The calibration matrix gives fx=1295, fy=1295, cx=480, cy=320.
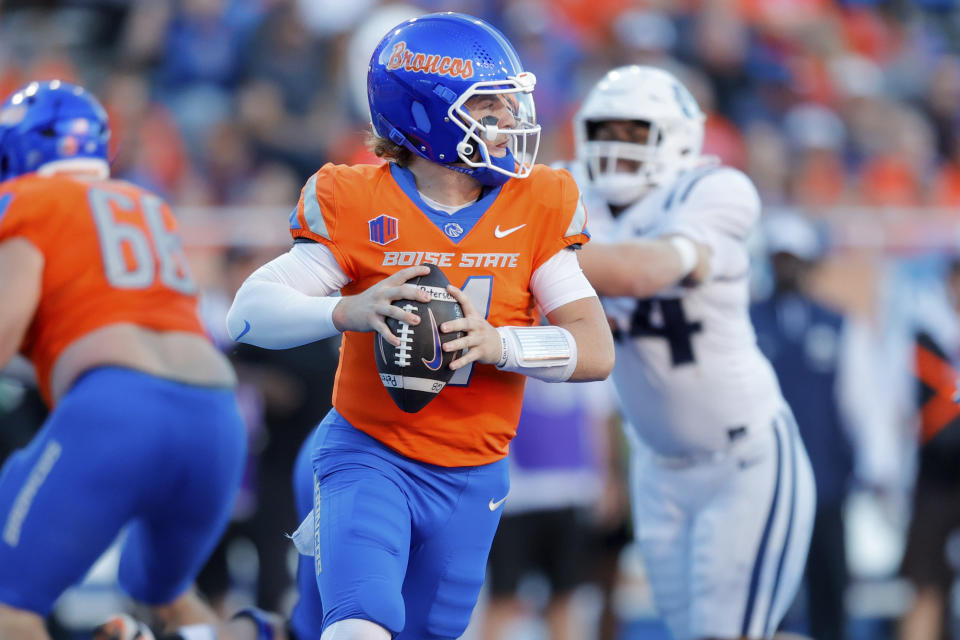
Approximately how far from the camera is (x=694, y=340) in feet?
14.1

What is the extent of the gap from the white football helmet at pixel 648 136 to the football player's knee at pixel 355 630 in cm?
195

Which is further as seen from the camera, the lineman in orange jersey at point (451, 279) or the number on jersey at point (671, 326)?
the number on jersey at point (671, 326)

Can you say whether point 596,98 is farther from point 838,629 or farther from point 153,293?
point 838,629

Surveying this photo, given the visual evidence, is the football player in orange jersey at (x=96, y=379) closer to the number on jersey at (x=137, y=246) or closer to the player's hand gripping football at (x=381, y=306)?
the number on jersey at (x=137, y=246)

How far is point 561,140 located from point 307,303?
601 cm

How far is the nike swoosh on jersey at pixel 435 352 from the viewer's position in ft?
9.77

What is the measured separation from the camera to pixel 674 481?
443 cm

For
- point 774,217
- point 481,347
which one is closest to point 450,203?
point 481,347

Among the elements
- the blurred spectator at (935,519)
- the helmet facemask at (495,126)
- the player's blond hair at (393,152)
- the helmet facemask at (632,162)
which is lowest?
the blurred spectator at (935,519)

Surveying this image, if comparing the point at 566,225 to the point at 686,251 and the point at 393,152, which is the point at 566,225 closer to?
the point at 393,152

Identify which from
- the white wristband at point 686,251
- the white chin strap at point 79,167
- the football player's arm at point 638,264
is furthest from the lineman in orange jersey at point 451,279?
the white chin strap at point 79,167

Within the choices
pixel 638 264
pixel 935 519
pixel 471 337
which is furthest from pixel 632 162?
pixel 935 519

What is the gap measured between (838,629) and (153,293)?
14.3 feet

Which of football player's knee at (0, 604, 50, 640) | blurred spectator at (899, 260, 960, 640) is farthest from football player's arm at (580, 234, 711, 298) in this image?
blurred spectator at (899, 260, 960, 640)
